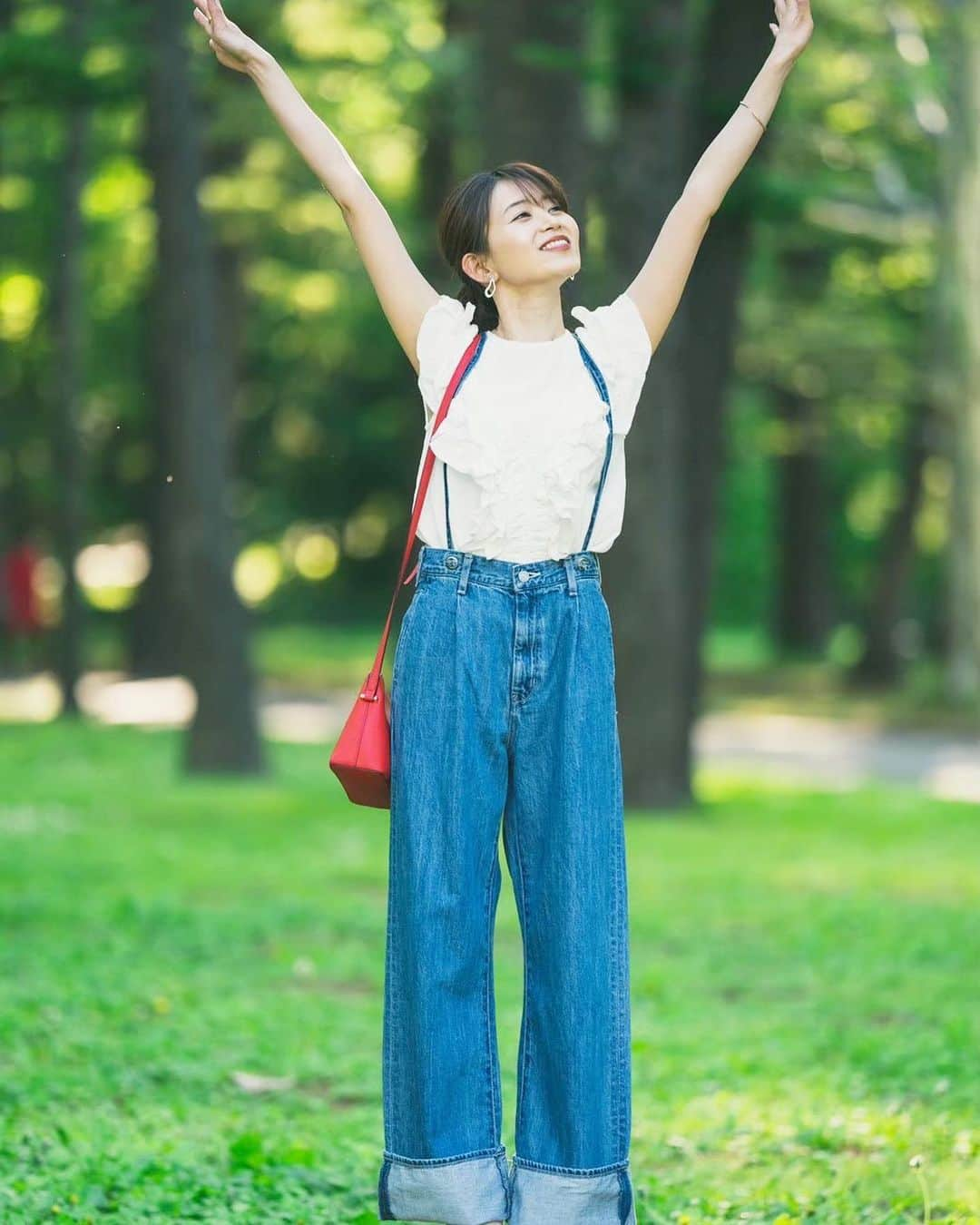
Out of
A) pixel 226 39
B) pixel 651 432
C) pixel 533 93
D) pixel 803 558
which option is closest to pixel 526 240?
pixel 226 39

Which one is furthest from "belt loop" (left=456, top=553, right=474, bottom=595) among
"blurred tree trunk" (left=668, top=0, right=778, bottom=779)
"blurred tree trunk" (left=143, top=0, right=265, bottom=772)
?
"blurred tree trunk" (left=143, top=0, right=265, bottom=772)

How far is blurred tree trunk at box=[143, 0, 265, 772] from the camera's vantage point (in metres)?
14.9

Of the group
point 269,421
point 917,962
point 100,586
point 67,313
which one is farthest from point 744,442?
point 917,962

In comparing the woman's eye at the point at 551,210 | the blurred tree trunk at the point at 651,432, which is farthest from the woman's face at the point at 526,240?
the blurred tree trunk at the point at 651,432

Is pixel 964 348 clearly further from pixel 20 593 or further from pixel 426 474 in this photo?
pixel 426 474

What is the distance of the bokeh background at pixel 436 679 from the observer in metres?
5.83

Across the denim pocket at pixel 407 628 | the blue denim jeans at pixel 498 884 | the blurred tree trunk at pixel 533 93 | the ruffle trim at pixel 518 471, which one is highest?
the blurred tree trunk at pixel 533 93

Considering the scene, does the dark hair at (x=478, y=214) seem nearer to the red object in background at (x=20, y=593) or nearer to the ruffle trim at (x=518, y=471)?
the ruffle trim at (x=518, y=471)

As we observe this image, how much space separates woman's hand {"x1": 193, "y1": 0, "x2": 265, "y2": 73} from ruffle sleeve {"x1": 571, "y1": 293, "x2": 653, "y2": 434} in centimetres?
87

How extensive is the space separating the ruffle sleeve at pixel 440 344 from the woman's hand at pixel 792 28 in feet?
2.87

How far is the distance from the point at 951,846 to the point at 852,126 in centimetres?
1293

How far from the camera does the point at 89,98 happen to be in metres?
12.2

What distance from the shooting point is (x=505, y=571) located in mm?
3943

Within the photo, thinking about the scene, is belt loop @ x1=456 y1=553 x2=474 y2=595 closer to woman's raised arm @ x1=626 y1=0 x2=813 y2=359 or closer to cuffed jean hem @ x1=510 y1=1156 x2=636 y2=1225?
woman's raised arm @ x1=626 y1=0 x2=813 y2=359
